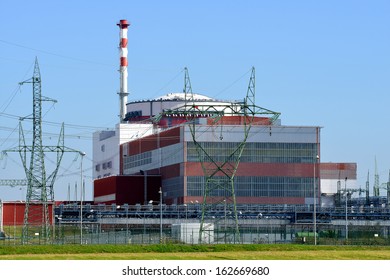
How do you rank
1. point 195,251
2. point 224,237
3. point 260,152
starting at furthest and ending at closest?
1. point 260,152
2. point 224,237
3. point 195,251

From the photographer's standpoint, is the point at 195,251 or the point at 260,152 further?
the point at 260,152

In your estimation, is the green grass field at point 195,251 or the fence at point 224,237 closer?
the green grass field at point 195,251

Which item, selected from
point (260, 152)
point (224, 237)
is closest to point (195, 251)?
point (224, 237)

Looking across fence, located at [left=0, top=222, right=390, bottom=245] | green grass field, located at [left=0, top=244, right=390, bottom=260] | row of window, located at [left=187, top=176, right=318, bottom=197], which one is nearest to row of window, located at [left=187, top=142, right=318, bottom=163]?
row of window, located at [left=187, top=176, right=318, bottom=197]

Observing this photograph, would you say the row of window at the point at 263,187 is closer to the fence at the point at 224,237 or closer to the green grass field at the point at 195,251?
the fence at the point at 224,237

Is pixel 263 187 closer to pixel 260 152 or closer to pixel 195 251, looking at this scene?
pixel 260 152

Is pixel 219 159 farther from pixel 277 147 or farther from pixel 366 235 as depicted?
pixel 366 235

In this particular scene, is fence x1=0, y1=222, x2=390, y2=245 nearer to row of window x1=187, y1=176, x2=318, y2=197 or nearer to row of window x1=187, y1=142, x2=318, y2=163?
row of window x1=187, y1=176, x2=318, y2=197

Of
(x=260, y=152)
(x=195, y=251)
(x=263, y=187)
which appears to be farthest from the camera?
(x=263, y=187)

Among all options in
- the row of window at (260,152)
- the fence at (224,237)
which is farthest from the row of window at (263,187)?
the fence at (224,237)

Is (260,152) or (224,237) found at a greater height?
(260,152)

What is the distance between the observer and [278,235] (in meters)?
125
